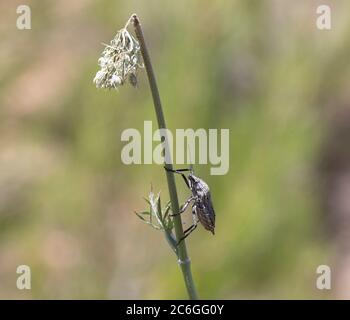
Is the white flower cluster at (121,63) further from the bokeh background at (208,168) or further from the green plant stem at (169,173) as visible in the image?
the bokeh background at (208,168)

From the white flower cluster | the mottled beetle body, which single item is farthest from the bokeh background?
the white flower cluster

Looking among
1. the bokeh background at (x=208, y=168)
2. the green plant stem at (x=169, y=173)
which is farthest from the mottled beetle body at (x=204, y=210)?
the bokeh background at (x=208, y=168)

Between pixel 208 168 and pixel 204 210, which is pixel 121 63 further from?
pixel 208 168

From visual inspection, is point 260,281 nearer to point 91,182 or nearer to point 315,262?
point 315,262

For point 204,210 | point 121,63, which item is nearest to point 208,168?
point 204,210

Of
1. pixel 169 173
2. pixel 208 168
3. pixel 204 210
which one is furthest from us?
pixel 208 168

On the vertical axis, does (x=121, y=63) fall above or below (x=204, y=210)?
above

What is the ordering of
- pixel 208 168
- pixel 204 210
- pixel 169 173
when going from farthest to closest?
pixel 208 168 → pixel 204 210 → pixel 169 173

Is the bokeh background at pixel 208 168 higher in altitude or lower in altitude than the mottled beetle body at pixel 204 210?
higher
